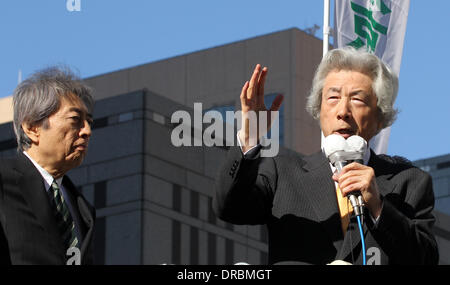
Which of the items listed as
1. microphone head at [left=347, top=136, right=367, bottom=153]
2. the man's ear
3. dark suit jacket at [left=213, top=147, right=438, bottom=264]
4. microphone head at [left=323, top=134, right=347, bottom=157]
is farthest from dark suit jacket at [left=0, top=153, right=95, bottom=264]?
microphone head at [left=347, top=136, right=367, bottom=153]

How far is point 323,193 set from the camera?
768 cm

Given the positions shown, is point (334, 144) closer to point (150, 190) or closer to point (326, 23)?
point (326, 23)

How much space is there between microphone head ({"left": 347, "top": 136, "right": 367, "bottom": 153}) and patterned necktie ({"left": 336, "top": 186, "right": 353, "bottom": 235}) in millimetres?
438

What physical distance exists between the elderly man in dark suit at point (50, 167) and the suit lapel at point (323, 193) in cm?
121

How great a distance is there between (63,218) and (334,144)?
146 centimetres

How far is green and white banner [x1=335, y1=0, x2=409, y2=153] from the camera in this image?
16.9m

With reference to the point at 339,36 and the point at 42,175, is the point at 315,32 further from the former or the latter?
the point at 42,175

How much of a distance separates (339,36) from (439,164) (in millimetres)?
61166

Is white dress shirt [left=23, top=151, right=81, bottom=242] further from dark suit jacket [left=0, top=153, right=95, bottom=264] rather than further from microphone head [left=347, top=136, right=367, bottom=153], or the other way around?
microphone head [left=347, top=136, right=367, bottom=153]

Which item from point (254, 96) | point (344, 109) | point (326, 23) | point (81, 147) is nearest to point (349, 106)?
point (344, 109)

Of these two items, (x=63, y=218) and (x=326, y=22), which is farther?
(x=326, y=22)

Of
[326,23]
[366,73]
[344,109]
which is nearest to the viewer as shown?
[344,109]

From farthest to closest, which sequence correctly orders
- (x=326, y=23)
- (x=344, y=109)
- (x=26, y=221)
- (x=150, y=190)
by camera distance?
(x=150, y=190), (x=326, y=23), (x=344, y=109), (x=26, y=221)
